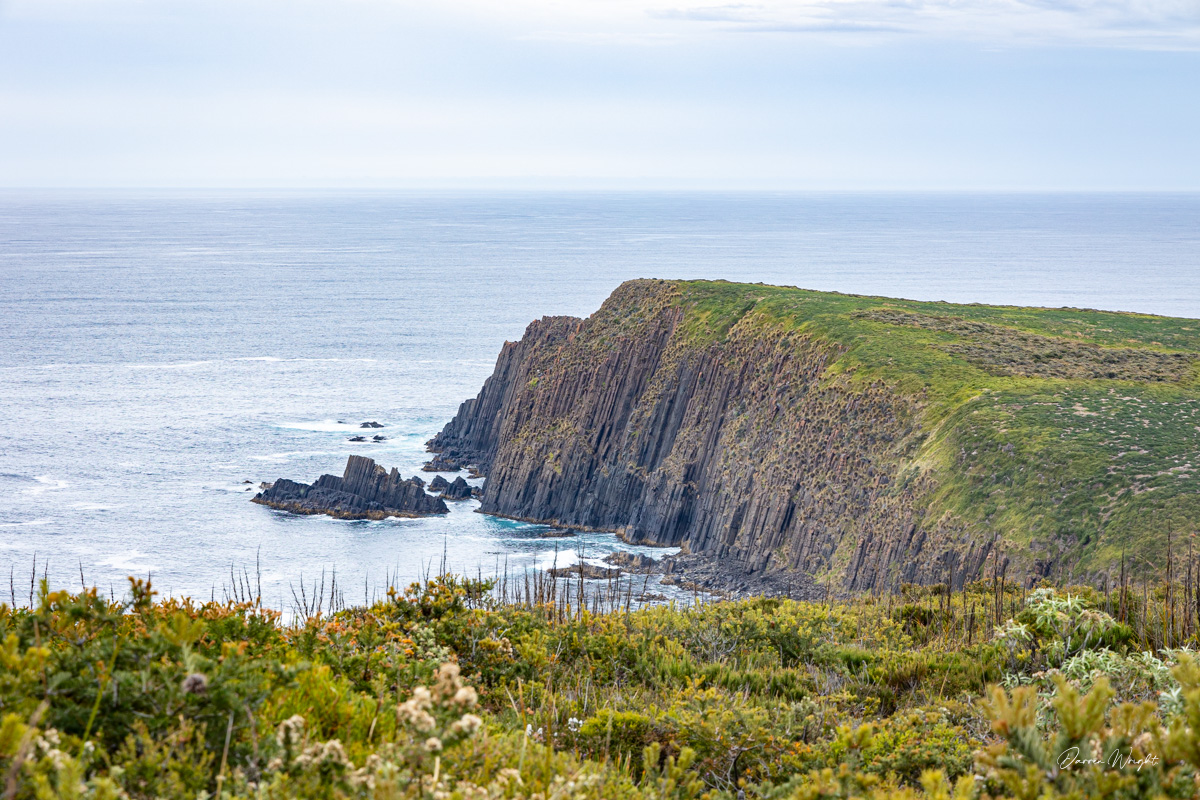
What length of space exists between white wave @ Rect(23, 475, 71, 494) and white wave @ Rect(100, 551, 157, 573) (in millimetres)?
15840

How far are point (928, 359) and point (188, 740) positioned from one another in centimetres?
5256

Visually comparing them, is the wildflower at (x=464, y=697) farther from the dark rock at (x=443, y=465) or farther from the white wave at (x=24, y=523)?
the dark rock at (x=443, y=465)

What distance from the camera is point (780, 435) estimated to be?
54531 mm

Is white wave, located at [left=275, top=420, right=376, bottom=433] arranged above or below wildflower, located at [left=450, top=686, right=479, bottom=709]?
below

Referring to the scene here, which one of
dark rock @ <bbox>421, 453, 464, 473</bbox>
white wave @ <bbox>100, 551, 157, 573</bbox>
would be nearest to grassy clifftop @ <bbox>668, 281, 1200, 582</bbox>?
dark rock @ <bbox>421, 453, 464, 473</bbox>

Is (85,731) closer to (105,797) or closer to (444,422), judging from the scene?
(105,797)

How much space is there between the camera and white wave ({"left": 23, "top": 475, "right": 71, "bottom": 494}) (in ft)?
211

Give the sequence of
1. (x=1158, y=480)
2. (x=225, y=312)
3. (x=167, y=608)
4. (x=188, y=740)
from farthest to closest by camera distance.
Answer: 1. (x=225, y=312)
2. (x=1158, y=480)
3. (x=167, y=608)
4. (x=188, y=740)

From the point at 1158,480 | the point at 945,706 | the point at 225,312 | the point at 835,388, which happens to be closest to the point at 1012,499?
the point at 1158,480

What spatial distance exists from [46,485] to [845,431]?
176 ft

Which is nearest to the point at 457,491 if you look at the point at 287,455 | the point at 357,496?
the point at 357,496

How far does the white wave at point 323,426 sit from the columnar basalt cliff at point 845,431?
28.5 feet

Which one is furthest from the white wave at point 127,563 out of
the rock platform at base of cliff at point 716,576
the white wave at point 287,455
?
the rock platform at base of cliff at point 716,576

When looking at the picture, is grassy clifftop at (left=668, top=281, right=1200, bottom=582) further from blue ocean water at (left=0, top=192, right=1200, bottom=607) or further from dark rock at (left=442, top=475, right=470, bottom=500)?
blue ocean water at (left=0, top=192, right=1200, bottom=607)
